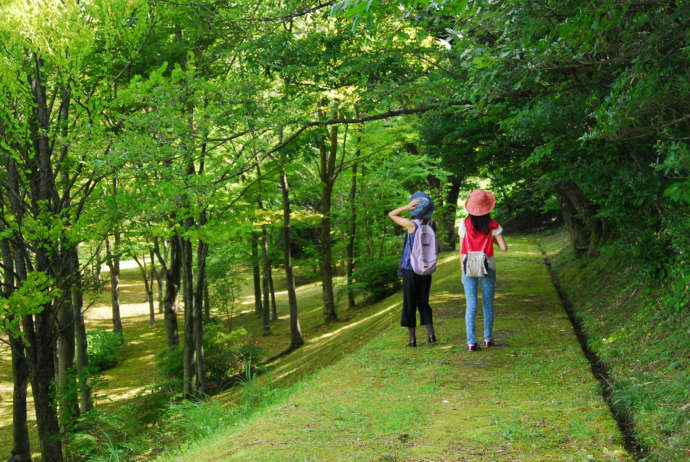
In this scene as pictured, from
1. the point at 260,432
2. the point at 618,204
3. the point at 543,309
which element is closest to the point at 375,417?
the point at 260,432

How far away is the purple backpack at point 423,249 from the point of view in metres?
7.04

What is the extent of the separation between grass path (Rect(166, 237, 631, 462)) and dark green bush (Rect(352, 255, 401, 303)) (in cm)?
1189

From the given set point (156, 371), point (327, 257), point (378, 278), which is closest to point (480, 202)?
point (327, 257)

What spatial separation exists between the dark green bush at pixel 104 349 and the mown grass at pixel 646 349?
1762cm

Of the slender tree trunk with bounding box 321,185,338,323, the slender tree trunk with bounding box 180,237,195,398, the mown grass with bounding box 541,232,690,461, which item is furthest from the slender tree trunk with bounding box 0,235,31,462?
the slender tree trunk with bounding box 321,185,338,323

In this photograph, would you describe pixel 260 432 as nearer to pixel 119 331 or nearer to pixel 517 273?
pixel 517 273

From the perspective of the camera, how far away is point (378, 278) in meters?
20.1

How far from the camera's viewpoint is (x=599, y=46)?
15.7ft

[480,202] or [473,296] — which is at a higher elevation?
[480,202]

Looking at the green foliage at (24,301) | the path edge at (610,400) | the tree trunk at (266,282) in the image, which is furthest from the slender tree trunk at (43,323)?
the tree trunk at (266,282)

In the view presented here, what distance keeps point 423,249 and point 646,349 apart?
109 inches

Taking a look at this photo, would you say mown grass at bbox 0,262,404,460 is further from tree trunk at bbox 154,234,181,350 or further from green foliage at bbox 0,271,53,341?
green foliage at bbox 0,271,53,341

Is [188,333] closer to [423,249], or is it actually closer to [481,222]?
[423,249]

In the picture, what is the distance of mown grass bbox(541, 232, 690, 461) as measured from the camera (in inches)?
154
